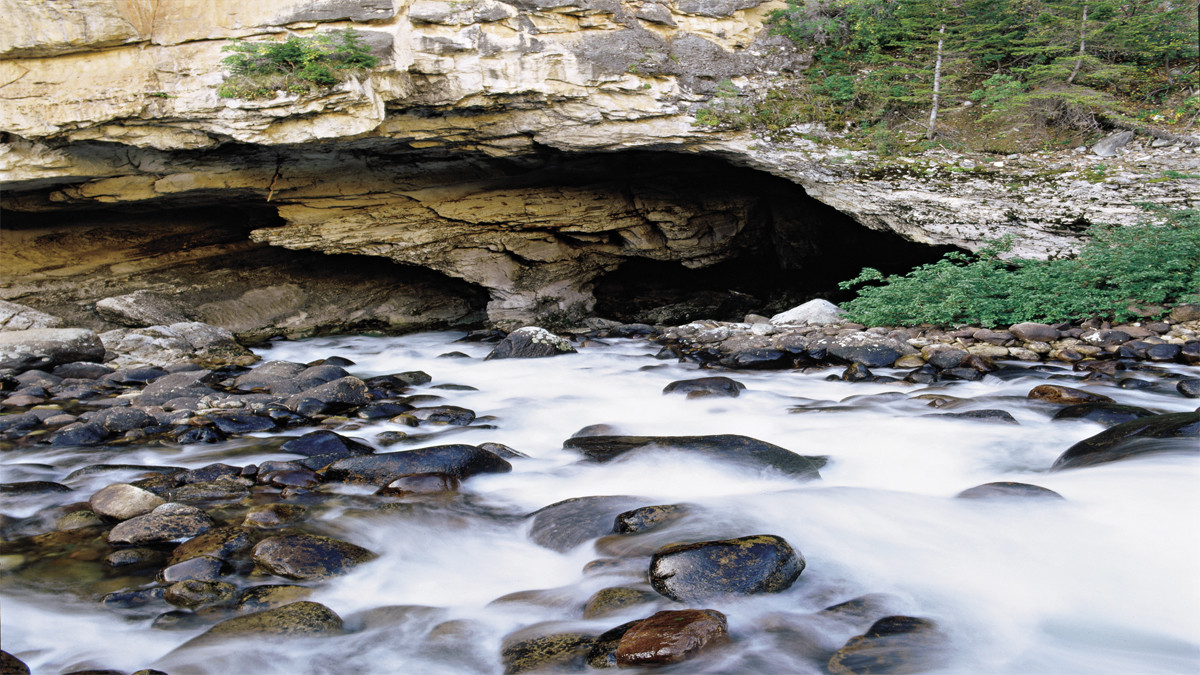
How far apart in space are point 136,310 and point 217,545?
380 inches

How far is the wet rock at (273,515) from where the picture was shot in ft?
10.7

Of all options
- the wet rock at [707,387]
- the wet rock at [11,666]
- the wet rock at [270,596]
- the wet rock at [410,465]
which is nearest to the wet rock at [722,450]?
the wet rock at [410,465]

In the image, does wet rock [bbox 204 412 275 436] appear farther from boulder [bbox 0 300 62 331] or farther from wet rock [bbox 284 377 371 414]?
boulder [bbox 0 300 62 331]

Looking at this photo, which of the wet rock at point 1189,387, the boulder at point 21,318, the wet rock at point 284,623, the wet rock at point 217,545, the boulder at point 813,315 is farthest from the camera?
the boulder at point 21,318

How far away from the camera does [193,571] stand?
2.75m

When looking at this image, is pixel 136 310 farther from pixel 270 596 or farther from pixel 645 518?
pixel 645 518

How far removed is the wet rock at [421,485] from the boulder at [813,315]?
622 centimetres

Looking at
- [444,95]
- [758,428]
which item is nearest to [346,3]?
[444,95]

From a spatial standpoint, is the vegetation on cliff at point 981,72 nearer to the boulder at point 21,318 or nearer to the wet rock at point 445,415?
the wet rock at point 445,415

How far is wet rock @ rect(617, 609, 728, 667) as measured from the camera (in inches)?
84.7

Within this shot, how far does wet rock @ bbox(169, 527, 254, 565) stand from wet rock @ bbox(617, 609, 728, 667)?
71.0 inches

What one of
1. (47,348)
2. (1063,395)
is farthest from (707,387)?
(47,348)

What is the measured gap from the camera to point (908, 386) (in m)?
5.95

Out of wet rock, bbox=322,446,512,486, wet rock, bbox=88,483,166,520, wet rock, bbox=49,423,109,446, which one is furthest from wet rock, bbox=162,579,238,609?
wet rock, bbox=49,423,109,446
